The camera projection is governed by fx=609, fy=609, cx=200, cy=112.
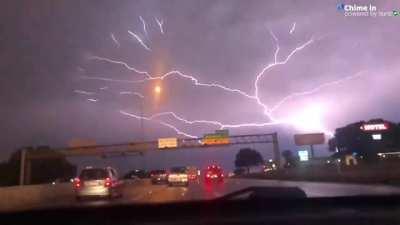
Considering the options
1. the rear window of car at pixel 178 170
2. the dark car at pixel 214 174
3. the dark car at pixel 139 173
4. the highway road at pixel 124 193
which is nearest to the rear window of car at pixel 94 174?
the highway road at pixel 124 193

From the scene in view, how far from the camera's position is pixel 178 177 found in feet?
174

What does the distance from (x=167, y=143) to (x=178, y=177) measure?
1656 inches

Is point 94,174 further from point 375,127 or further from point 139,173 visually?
point 375,127

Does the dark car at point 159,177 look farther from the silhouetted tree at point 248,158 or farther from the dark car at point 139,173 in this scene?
the silhouetted tree at point 248,158

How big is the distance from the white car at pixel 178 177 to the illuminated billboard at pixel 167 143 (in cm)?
3880

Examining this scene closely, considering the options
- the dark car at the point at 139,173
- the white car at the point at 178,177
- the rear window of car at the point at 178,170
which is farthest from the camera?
the dark car at the point at 139,173

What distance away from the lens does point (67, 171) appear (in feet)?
370

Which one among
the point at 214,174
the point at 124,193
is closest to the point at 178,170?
the point at 214,174

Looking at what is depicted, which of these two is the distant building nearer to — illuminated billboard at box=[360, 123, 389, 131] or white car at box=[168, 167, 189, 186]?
illuminated billboard at box=[360, 123, 389, 131]

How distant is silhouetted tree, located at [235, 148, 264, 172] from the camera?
569 feet

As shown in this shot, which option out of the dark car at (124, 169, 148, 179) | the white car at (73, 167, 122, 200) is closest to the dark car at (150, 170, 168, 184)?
the dark car at (124, 169, 148, 179)

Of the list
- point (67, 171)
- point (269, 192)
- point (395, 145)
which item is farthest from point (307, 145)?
point (269, 192)

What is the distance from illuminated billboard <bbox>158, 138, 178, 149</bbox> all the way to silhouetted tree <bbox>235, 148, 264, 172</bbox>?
261 feet

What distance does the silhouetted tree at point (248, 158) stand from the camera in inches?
6831
